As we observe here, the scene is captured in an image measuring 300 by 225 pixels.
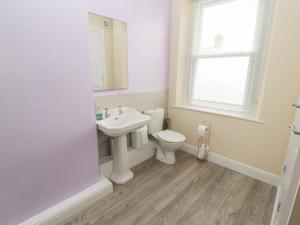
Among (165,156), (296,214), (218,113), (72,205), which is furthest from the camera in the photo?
(165,156)

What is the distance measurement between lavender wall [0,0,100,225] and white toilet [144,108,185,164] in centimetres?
102

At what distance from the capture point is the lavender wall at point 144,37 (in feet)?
5.89

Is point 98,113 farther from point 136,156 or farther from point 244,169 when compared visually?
point 244,169

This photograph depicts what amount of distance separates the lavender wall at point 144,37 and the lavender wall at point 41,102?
1.64ft

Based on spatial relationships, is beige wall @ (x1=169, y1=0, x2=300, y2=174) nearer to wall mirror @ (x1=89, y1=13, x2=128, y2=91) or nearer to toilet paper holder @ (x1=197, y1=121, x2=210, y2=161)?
toilet paper holder @ (x1=197, y1=121, x2=210, y2=161)

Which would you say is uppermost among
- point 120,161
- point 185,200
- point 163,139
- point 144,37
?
point 144,37

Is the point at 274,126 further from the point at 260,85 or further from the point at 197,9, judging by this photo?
the point at 197,9

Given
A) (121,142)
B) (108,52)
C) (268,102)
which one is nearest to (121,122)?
(121,142)

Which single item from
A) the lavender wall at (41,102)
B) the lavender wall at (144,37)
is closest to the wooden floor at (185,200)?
the lavender wall at (41,102)

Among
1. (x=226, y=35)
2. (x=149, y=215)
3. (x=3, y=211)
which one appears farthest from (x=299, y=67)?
(x=3, y=211)

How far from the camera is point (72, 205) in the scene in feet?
4.68

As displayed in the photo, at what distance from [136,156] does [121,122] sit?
0.66 metres

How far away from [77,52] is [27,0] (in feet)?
1.34

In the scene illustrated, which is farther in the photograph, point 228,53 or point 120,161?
point 228,53
